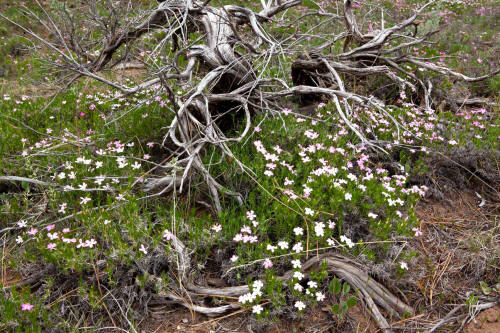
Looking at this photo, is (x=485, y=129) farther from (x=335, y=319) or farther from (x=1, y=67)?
(x=1, y=67)

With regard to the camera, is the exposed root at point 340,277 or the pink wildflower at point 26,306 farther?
the exposed root at point 340,277

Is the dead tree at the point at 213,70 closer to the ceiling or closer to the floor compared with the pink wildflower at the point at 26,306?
closer to the ceiling

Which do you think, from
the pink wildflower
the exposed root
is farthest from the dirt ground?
the pink wildflower

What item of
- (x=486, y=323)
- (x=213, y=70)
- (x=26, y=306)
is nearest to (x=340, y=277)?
(x=486, y=323)

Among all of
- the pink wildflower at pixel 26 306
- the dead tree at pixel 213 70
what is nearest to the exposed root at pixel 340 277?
the dead tree at pixel 213 70

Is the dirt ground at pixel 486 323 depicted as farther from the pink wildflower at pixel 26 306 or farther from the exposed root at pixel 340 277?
the pink wildflower at pixel 26 306

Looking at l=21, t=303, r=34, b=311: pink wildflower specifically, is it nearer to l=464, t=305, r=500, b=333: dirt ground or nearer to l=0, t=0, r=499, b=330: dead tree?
l=0, t=0, r=499, b=330: dead tree

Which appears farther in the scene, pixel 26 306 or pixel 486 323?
pixel 486 323

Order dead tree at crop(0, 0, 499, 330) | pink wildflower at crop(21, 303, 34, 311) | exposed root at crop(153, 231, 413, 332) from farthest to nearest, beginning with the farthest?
dead tree at crop(0, 0, 499, 330)
exposed root at crop(153, 231, 413, 332)
pink wildflower at crop(21, 303, 34, 311)

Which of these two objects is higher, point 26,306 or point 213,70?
point 213,70

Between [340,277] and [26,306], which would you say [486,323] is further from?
[26,306]

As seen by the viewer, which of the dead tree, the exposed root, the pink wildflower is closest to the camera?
the pink wildflower

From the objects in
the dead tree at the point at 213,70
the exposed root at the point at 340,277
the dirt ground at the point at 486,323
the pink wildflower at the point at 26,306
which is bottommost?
the dirt ground at the point at 486,323

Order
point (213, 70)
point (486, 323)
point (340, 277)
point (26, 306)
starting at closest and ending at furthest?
1. point (26, 306)
2. point (486, 323)
3. point (340, 277)
4. point (213, 70)
